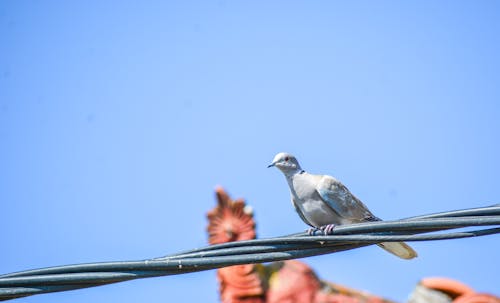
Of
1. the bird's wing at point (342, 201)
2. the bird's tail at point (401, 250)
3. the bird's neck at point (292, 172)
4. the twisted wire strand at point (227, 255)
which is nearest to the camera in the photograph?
the twisted wire strand at point (227, 255)

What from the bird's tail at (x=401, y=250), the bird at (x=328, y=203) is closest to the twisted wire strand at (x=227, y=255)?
the bird's tail at (x=401, y=250)

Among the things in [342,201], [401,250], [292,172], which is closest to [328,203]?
[342,201]

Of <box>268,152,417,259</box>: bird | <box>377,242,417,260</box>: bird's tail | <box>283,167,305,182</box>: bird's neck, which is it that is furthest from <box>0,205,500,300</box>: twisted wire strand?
<box>283,167,305,182</box>: bird's neck

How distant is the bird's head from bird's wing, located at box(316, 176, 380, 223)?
0.50 meters

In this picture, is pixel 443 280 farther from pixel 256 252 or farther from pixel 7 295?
pixel 7 295

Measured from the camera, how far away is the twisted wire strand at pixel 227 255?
5.84 metres

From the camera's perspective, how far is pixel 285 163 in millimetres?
9195

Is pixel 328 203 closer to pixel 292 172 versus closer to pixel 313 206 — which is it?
pixel 313 206

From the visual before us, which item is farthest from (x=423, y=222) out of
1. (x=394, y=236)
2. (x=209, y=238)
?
A: (x=209, y=238)

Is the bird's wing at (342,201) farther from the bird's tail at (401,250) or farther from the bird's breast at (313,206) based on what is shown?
the bird's tail at (401,250)

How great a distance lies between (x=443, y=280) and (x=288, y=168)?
2.91 m

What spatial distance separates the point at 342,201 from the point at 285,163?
2.75ft

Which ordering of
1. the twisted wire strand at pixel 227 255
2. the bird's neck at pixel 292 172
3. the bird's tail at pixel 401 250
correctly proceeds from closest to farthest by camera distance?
Result: the twisted wire strand at pixel 227 255
the bird's tail at pixel 401 250
the bird's neck at pixel 292 172

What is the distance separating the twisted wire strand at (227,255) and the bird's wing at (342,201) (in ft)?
8.01
